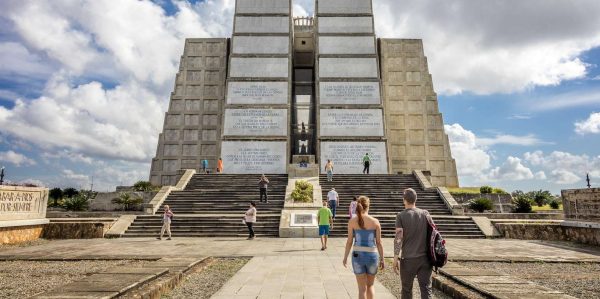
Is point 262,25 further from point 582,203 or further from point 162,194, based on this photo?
point 582,203

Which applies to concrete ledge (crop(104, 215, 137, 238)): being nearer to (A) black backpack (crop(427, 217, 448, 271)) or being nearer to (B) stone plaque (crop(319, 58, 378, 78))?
(A) black backpack (crop(427, 217, 448, 271))

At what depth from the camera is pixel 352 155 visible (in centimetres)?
3278

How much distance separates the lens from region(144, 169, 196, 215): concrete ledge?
18.6 meters

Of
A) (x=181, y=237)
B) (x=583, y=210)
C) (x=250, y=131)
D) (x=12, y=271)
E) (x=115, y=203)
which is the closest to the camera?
(x=12, y=271)

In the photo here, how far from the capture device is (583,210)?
45.7ft

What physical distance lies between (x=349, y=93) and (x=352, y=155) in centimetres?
673

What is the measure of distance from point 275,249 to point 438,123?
32077 mm

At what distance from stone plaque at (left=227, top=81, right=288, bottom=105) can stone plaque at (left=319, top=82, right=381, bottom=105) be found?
395 centimetres

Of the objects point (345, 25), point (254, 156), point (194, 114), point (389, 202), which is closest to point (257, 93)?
point (254, 156)

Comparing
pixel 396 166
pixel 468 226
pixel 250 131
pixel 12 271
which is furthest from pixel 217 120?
pixel 12 271

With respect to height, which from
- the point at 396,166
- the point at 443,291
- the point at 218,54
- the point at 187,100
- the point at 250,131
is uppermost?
the point at 218,54

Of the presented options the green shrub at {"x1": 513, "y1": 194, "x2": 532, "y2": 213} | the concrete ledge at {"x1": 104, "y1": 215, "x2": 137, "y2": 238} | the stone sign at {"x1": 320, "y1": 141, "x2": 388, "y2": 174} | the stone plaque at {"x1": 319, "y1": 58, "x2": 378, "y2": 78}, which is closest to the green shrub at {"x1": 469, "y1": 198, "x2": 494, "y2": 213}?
the green shrub at {"x1": 513, "y1": 194, "x2": 532, "y2": 213}

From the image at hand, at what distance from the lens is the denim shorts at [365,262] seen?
4.46 metres

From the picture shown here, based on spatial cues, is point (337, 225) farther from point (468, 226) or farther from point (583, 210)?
point (583, 210)
